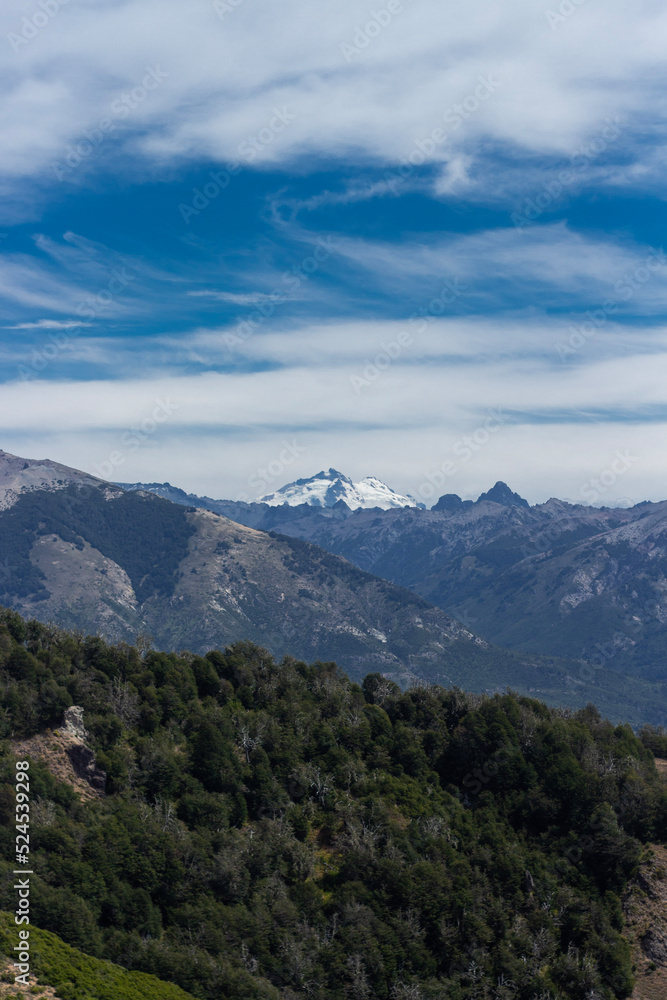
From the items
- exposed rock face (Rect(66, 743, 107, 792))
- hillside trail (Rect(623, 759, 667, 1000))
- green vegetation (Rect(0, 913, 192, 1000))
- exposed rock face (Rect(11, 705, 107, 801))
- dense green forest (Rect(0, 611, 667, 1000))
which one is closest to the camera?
green vegetation (Rect(0, 913, 192, 1000))

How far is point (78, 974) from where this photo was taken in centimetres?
8500

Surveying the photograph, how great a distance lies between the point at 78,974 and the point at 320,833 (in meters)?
56.7

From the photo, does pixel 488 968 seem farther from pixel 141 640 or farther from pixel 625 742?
pixel 141 640

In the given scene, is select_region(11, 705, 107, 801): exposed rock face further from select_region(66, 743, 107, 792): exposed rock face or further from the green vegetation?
the green vegetation

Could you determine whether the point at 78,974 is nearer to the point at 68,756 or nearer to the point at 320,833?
the point at 68,756

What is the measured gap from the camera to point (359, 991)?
105562 mm

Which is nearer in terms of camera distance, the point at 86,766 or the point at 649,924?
the point at 86,766

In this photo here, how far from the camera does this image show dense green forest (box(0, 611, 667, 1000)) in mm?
106562

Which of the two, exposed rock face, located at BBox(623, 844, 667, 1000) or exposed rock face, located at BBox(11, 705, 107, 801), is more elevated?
exposed rock face, located at BBox(11, 705, 107, 801)

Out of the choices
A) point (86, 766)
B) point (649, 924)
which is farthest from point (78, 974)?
point (649, 924)

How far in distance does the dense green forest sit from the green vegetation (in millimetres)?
5227

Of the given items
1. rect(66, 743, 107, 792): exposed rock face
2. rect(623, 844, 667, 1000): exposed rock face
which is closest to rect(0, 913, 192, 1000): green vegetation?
rect(66, 743, 107, 792): exposed rock face

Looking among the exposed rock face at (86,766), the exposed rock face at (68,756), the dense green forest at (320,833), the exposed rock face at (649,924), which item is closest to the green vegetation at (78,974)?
the dense green forest at (320,833)

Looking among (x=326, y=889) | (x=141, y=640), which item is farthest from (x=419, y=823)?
(x=141, y=640)
